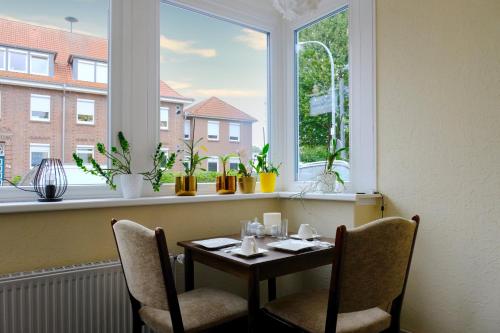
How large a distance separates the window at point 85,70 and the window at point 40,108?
0.22 meters

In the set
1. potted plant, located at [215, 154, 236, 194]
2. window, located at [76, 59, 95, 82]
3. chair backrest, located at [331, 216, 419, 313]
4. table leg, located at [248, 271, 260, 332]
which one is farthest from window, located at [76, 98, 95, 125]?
chair backrest, located at [331, 216, 419, 313]

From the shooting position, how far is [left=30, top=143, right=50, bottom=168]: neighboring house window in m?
1.93

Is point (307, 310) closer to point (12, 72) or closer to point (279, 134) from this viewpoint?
point (279, 134)

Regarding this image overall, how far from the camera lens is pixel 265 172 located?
8.75 feet

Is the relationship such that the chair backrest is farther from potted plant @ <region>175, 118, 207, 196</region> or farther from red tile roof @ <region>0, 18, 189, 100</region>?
red tile roof @ <region>0, 18, 189, 100</region>

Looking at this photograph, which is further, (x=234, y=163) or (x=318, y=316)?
(x=234, y=163)

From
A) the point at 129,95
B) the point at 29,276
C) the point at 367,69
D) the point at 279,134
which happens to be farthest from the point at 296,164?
the point at 29,276

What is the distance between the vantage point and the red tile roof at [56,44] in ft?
6.22

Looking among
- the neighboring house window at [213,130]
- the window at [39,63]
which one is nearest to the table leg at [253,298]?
the neighboring house window at [213,130]

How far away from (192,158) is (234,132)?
48 cm

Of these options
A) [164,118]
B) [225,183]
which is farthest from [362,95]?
[164,118]

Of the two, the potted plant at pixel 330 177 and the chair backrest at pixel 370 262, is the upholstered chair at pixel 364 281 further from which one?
the potted plant at pixel 330 177

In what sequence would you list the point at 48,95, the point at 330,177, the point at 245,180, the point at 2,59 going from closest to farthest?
the point at 2,59
the point at 48,95
the point at 330,177
the point at 245,180

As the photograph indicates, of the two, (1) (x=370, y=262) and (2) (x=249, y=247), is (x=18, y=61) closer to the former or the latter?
(2) (x=249, y=247)
